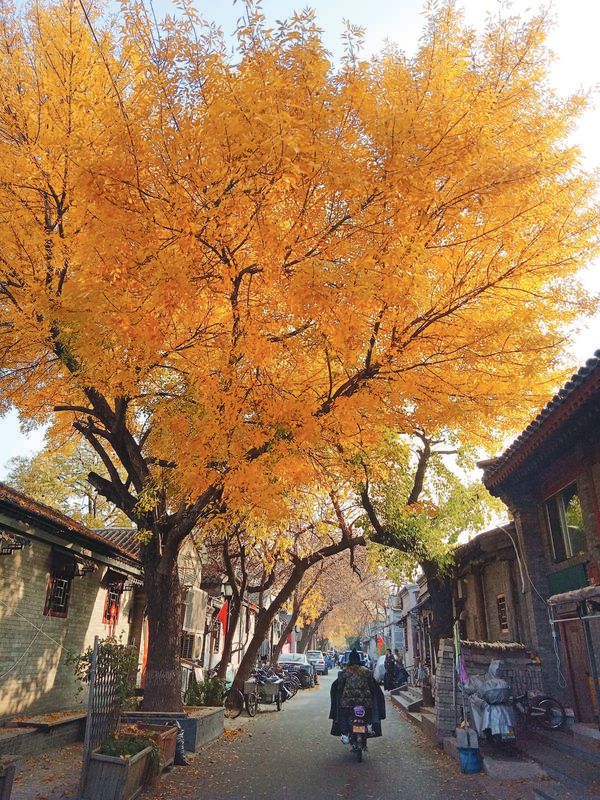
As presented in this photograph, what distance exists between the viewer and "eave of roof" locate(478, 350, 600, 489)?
301 inches

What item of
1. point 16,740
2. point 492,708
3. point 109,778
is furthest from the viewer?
point 492,708

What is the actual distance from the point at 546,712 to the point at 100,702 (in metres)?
7.48

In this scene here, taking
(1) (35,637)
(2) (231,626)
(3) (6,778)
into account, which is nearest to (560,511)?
(3) (6,778)

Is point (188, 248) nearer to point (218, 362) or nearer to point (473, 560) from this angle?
point (218, 362)

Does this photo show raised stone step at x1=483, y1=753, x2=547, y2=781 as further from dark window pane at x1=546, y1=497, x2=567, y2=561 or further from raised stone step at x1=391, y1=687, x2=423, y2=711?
raised stone step at x1=391, y1=687, x2=423, y2=711

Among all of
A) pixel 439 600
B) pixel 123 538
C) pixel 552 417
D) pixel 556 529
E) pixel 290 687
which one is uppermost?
pixel 123 538

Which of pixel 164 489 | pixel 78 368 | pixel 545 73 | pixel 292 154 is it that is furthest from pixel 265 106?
pixel 164 489

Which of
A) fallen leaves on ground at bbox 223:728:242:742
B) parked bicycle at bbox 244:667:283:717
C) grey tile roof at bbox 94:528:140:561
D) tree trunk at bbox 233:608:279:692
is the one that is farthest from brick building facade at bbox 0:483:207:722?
parked bicycle at bbox 244:667:283:717

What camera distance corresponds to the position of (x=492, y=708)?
9797 millimetres

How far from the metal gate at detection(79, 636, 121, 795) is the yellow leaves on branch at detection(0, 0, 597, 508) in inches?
111

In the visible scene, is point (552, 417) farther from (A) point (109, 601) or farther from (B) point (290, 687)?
(B) point (290, 687)

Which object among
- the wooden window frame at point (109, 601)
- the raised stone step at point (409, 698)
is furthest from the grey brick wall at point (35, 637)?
the raised stone step at point (409, 698)

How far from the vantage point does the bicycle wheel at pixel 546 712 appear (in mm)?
10078

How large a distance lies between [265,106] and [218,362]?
3774 millimetres
